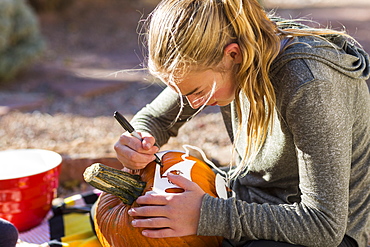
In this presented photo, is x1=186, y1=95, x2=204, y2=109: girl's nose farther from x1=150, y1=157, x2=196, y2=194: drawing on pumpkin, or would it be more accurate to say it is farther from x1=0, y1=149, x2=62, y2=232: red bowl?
x1=0, y1=149, x2=62, y2=232: red bowl

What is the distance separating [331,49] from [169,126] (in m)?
0.85

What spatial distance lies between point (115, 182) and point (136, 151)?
13 cm

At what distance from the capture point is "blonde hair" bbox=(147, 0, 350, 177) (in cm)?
137

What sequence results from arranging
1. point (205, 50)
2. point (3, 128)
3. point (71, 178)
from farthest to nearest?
point (3, 128) < point (71, 178) < point (205, 50)

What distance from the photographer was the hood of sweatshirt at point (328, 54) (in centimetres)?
144

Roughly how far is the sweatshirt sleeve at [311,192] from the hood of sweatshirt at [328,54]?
3.5 inches

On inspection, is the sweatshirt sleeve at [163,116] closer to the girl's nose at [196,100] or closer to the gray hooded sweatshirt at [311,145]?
the girl's nose at [196,100]

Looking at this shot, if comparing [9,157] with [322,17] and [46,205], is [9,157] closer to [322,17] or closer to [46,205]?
[46,205]

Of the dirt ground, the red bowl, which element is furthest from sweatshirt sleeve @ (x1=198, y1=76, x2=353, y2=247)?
the red bowl

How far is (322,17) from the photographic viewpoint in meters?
10.7

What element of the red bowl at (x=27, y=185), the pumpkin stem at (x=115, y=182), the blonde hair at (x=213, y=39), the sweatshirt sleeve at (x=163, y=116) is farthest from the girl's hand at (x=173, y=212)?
the red bowl at (x=27, y=185)

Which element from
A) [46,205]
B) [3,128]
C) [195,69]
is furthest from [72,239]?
[3,128]

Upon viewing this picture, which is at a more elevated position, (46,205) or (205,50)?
(205,50)

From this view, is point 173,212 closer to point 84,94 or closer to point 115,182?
point 115,182
